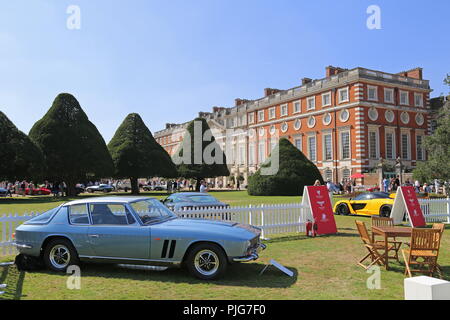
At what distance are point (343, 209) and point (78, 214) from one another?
14.3 m

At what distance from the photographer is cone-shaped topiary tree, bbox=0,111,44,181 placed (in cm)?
3506

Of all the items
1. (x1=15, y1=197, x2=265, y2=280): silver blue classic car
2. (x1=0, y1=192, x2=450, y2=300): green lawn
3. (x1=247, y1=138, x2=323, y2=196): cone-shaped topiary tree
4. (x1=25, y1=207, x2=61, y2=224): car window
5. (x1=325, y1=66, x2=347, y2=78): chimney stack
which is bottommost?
(x1=0, y1=192, x2=450, y2=300): green lawn

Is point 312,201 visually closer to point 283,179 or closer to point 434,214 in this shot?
point 434,214

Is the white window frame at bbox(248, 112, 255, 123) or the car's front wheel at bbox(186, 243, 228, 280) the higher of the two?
the white window frame at bbox(248, 112, 255, 123)

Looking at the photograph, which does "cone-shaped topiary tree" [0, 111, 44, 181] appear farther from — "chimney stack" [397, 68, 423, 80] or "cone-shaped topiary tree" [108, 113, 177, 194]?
"chimney stack" [397, 68, 423, 80]

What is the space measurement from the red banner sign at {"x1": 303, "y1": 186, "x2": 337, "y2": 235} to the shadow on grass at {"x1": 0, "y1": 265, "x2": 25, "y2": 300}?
8.64m

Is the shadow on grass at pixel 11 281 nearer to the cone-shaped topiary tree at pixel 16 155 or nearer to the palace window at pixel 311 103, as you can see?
the cone-shaped topiary tree at pixel 16 155

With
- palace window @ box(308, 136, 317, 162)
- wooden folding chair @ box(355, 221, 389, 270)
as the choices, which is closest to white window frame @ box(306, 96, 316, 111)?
palace window @ box(308, 136, 317, 162)

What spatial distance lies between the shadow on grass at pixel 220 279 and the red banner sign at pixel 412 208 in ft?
24.8

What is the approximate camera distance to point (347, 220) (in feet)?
54.9

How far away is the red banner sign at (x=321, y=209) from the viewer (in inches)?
499

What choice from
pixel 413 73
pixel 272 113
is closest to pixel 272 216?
pixel 413 73

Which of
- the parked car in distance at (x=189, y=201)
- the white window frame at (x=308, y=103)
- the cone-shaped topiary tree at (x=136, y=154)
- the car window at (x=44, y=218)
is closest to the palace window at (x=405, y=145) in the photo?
the white window frame at (x=308, y=103)

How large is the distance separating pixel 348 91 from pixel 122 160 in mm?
29439
